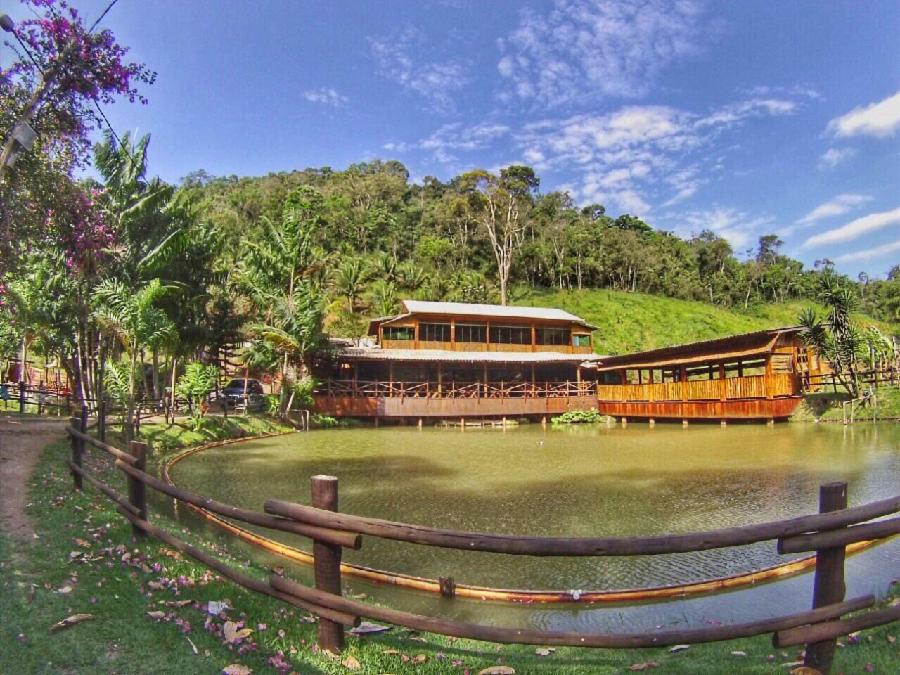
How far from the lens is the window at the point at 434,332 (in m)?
32.2

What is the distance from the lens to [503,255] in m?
53.7

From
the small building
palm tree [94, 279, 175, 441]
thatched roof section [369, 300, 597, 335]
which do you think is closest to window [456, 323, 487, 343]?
the small building

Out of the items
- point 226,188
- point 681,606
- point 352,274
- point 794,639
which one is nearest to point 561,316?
point 352,274

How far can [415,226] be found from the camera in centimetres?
6356

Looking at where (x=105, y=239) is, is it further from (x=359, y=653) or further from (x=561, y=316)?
(x=561, y=316)

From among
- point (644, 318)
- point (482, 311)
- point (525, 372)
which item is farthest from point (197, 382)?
point (644, 318)

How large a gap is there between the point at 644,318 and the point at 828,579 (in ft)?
171

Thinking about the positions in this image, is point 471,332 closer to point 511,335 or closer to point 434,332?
point 434,332

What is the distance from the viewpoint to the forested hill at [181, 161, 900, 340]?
48.1 meters

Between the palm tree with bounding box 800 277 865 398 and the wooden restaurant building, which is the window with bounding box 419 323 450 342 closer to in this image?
the wooden restaurant building

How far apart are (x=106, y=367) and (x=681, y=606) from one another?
675 inches

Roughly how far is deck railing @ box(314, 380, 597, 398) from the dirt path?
13354 millimetres

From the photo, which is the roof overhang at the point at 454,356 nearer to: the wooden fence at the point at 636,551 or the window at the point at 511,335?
the window at the point at 511,335

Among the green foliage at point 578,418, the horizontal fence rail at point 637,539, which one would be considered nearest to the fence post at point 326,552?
the horizontal fence rail at point 637,539
